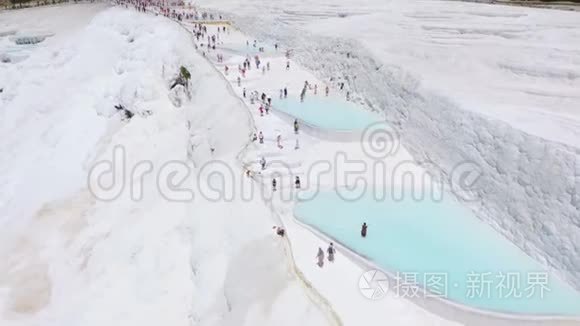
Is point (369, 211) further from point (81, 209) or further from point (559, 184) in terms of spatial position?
point (81, 209)

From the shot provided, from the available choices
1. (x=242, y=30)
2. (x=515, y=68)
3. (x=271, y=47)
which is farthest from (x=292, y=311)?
(x=242, y=30)

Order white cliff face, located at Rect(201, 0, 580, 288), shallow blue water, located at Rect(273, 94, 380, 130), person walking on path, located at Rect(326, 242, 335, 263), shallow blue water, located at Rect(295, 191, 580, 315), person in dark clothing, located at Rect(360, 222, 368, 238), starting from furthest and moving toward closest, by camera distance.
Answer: shallow blue water, located at Rect(273, 94, 380, 130)
person in dark clothing, located at Rect(360, 222, 368, 238)
white cliff face, located at Rect(201, 0, 580, 288)
person walking on path, located at Rect(326, 242, 335, 263)
shallow blue water, located at Rect(295, 191, 580, 315)

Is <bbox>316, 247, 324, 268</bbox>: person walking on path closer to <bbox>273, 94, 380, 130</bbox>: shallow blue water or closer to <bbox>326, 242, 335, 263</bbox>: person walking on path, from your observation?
<bbox>326, 242, 335, 263</bbox>: person walking on path

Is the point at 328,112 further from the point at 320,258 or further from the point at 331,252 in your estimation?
the point at 320,258

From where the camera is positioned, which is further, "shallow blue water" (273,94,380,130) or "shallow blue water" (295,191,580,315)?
"shallow blue water" (273,94,380,130)

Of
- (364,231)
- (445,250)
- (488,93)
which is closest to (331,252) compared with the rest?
(364,231)

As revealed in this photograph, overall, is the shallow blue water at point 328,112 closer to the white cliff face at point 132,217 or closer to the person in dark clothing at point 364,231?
the white cliff face at point 132,217

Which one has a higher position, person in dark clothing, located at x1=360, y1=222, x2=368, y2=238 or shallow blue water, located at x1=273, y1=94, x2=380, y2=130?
shallow blue water, located at x1=273, y1=94, x2=380, y2=130

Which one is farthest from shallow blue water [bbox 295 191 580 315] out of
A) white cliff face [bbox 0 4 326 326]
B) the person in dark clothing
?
white cliff face [bbox 0 4 326 326]

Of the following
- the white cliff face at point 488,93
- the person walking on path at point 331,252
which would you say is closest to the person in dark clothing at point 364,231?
the person walking on path at point 331,252
